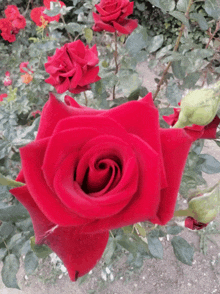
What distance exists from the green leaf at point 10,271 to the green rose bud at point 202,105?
482 millimetres

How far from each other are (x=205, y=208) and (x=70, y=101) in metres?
0.21

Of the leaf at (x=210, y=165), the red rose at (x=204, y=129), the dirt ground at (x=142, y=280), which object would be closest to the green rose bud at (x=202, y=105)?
the red rose at (x=204, y=129)

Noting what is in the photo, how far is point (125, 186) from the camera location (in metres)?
0.22

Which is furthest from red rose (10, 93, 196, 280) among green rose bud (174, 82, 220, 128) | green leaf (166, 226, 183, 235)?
green leaf (166, 226, 183, 235)

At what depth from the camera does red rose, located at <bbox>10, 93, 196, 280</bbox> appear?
219 millimetres

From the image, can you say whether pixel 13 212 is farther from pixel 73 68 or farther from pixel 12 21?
pixel 12 21

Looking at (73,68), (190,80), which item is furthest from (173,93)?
(73,68)

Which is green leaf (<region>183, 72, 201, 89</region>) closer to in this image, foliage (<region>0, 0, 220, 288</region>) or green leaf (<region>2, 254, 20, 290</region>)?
foliage (<region>0, 0, 220, 288</region>)

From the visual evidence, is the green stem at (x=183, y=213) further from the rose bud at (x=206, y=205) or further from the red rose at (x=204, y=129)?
the red rose at (x=204, y=129)

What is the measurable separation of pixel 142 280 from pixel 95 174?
112 cm

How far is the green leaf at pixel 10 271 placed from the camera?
0.55m

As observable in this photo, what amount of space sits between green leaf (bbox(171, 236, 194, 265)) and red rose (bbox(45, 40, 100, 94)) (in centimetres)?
49

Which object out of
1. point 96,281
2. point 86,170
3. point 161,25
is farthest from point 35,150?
point 161,25

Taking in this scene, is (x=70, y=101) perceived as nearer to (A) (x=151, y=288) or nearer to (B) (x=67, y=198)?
(B) (x=67, y=198)
